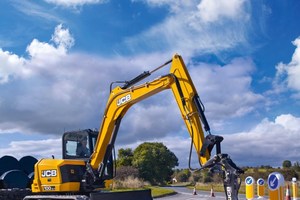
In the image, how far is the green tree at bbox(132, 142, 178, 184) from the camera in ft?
185

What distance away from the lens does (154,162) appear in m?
58.4

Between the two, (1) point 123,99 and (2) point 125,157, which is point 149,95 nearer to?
(1) point 123,99

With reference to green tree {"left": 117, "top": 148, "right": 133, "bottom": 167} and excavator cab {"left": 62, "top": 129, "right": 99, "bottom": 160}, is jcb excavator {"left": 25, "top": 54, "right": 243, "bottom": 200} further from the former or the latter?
green tree {"left": 117, "top": 148, "right": 133, "bottom": 167}

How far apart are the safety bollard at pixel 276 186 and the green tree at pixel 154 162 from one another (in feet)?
138

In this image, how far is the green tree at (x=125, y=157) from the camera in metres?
59.1

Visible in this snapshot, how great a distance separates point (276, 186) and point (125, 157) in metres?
48.0

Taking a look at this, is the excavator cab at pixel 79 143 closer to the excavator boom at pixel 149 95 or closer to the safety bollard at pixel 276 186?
the excavator boom at pixel 149 95

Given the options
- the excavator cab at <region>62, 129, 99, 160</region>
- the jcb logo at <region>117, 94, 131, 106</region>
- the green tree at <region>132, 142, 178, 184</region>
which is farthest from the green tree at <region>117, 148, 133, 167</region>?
the jcb logo at <region>117, 94, 131, 106</region>

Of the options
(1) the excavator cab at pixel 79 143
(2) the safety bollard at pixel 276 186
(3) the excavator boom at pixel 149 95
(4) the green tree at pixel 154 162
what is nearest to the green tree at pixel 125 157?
(4) the green tree at pixel 154 162

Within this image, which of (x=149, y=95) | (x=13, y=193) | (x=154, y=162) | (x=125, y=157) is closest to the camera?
(x=149, y=95)

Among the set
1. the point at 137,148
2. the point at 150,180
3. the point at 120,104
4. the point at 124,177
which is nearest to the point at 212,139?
the point at 120,104

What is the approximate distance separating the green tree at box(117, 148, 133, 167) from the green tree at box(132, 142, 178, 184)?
2.69ft

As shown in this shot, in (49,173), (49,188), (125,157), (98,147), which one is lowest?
(49,188)

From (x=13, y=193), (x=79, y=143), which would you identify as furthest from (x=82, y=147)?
(x=13, y=193)
